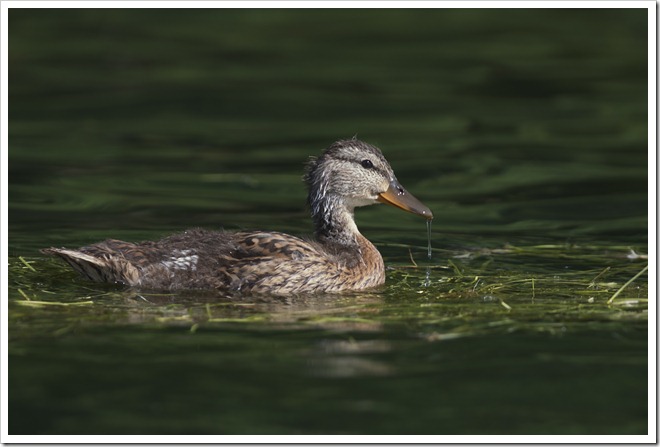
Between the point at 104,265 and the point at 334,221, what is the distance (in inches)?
82.8

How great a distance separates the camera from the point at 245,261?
11156mm

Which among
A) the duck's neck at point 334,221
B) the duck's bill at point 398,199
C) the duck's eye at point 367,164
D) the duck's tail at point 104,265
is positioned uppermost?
the duck's eye at point 367,164

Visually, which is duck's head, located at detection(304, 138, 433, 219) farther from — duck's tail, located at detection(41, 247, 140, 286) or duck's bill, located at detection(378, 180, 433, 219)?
duck's tail, located at detection(41, 247, 140, 286)

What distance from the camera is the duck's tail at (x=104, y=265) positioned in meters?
10.9

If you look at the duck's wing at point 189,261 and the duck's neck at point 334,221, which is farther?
the duck's neck at point 334,221

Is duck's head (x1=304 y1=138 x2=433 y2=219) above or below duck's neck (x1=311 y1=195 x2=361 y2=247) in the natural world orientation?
above

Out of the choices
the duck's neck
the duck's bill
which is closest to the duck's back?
the duck's neck

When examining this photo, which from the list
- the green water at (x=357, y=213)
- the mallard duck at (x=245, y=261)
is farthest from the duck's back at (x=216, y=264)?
the green water at (x=357, y=213)

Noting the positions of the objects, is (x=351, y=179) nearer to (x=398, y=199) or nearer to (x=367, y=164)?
(x=367, y=164)

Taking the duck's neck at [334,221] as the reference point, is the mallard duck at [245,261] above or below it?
below

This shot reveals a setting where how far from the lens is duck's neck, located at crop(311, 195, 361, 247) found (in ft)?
39.6

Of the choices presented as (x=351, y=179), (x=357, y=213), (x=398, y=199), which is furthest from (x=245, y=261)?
(x=357, y=213)

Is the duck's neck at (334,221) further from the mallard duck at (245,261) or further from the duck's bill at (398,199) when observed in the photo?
the duck's bill at (398,199)

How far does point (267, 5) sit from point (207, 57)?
392cm
